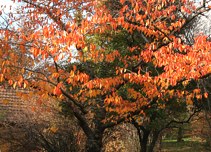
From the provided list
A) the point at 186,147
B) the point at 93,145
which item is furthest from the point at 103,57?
the point at 186,147

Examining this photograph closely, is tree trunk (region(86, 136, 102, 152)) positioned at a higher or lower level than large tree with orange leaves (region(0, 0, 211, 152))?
lower

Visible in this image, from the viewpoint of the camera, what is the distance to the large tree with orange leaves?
726 cm

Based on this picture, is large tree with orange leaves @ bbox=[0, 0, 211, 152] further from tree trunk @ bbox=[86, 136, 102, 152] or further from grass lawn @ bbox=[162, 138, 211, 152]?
grass lawn @ bbox=[162, 138, 211, 152]

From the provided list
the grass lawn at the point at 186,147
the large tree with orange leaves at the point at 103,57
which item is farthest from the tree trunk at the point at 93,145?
the grass lawn at the point at 186,147

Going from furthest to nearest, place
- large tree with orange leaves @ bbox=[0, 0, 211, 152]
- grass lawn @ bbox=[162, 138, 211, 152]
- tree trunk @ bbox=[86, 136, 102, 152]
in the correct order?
grass lawn @ bbox=[162, 138, 211, 152]
tree trunk @ bbox=[86, 136, 102, 152]
large tree with orange leaves @ bbox=[0, 0, 211, 152]

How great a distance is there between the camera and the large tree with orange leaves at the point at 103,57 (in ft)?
23.8

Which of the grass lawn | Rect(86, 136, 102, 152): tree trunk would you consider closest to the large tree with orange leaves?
Rect(86, 136, 102, 152): tree trunk

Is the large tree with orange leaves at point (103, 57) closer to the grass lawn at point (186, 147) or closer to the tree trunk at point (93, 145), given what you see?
the tree trunk at point (93, 145)

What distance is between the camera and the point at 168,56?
316 inches

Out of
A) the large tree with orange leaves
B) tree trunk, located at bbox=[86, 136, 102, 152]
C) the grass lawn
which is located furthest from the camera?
the grass lawn

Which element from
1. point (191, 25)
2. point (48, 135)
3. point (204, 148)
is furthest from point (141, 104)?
point (204, 148)

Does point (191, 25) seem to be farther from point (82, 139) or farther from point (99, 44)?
point (82, 139)

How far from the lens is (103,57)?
9.86m

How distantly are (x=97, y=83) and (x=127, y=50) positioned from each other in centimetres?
562
